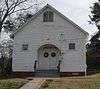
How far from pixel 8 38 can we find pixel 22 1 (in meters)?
19.6

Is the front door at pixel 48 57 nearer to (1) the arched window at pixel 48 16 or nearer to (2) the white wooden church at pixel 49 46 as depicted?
(2) the white wooden church at pixel 49 46

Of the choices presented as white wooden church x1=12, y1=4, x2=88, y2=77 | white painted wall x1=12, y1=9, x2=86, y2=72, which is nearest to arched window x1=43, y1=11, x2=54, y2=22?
white wooden church x1=12, y1=4, x2=88, y2=77

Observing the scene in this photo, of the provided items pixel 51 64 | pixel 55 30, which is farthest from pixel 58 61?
pixel 55 30

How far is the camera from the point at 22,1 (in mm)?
39469

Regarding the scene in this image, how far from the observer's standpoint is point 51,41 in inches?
1425

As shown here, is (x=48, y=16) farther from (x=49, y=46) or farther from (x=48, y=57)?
(x=48, y=57)

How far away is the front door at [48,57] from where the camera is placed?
36281 mm

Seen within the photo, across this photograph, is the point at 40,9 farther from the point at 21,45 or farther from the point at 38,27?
the point at 21,45

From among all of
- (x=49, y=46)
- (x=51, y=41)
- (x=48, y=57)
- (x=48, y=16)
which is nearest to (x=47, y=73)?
(x=48, y=57)

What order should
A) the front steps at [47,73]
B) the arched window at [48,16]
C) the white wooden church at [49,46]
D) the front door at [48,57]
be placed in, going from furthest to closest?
the arched window at [48,16], the front door at [48,57], the white wooden church at [49,46], the front steps at [47,73]

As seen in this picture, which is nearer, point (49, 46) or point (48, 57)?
point (48, 57)

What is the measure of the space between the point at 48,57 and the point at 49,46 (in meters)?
1.24

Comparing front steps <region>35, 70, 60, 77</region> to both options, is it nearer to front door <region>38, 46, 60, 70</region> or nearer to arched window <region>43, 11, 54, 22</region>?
front door <region>38, 46, 60, 70</region>

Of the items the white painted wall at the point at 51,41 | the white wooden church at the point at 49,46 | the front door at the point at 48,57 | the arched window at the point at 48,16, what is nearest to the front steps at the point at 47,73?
the white wooden church at the point at 49,46
